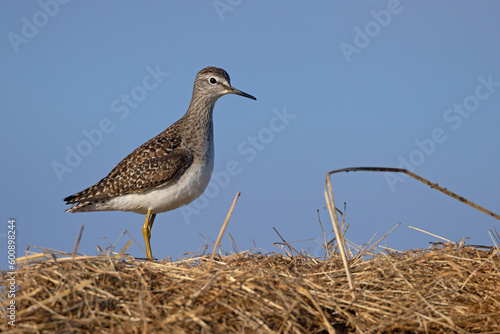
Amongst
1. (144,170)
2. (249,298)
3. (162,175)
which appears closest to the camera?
(249,298)

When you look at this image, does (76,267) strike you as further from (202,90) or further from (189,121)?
(202,90)

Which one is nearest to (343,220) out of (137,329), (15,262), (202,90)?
(137,329)

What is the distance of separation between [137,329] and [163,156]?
4941 millimetres

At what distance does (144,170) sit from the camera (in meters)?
7.96

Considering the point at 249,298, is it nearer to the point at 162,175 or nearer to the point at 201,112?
the point at 162,175

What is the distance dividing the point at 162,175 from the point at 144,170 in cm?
43

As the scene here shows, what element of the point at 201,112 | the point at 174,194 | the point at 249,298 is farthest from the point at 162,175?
the point at 249,298

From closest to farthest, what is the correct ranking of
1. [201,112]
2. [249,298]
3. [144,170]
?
[249,298] → [144,170] → [201,112]

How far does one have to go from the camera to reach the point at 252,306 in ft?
11.5

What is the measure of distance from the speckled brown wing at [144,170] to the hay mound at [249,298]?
11.2 feet

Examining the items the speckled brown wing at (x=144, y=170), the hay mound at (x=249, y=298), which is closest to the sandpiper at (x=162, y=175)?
the speckled brown wing at (x=144, y=170)

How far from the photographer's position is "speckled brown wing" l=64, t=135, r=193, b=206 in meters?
7.74

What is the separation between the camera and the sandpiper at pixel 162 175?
7.74 metres

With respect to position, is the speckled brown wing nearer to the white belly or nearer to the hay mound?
the white belly
